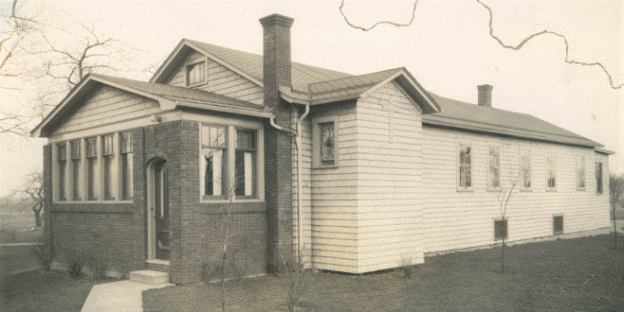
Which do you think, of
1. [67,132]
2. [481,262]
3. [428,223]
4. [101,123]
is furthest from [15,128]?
[481,262]

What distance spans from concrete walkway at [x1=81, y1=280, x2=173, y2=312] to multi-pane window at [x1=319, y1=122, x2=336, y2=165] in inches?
188

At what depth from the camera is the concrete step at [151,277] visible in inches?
449

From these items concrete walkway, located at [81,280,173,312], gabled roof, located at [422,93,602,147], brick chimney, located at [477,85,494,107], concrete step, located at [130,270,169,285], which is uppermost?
brick chimney, located at [477,85,494,107]

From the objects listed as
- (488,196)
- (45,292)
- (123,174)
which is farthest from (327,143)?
(488,196)

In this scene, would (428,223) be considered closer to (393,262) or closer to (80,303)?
(393,262)

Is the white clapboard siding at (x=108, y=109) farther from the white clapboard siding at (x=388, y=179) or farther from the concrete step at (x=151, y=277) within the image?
the white clapboard siding at (x=388, y=179)

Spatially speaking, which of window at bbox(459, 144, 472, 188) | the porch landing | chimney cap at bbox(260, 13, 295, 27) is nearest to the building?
chimney cap at bbox(260, 13, 295, 27)

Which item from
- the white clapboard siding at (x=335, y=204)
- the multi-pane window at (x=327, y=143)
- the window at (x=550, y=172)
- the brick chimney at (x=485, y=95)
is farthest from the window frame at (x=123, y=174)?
the brick chimney at (x=485, y=95)

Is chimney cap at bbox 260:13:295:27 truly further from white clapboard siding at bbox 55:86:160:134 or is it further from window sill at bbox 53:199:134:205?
window sill at bbox 53:199:134:205

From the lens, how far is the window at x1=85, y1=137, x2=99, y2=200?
47.1 feet

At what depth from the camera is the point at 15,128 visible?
76.7ft

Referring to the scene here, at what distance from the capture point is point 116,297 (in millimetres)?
10203

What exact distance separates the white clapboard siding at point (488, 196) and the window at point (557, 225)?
0.26 metres

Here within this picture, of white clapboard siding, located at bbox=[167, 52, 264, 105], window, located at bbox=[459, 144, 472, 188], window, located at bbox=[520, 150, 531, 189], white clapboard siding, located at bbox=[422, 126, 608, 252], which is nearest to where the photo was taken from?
white clapboard siding, located at bbox=[167, 52, 264, 105]
